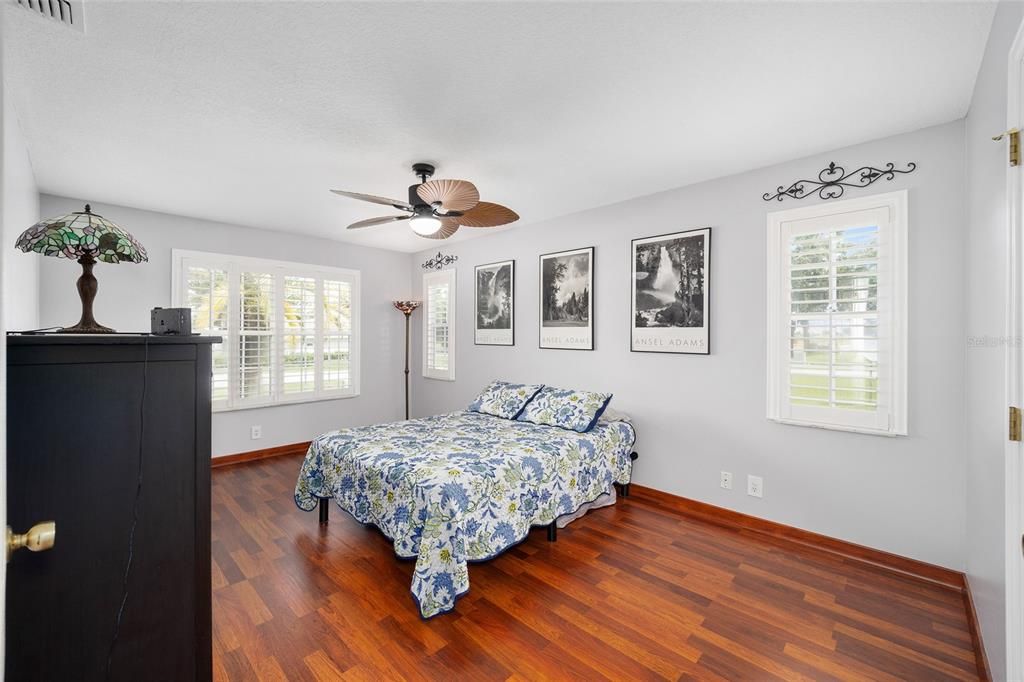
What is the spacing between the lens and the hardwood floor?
6.10ft

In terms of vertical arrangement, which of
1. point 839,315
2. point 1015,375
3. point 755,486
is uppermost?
point 839,315

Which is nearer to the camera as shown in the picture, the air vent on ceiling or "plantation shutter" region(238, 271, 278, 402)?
the air vent on ceiling

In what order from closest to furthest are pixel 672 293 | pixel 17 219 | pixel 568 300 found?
pixel 17 219
pixel 672 293
pixel 568 300

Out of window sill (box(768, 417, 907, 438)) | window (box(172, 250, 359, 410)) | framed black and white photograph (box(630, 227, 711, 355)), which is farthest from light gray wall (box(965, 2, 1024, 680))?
window (box(172, 250, 359, 410))

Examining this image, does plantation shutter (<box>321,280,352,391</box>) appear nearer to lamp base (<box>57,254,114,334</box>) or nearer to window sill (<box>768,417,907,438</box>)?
lamp base (<box>57,254,114,334</box>)

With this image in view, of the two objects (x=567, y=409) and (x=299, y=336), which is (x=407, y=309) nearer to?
(x=299, y=336)

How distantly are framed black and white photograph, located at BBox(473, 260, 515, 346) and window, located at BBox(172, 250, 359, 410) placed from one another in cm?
160

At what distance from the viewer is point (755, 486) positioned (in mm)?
3111

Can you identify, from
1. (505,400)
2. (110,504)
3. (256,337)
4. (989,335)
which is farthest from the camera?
(256,337)

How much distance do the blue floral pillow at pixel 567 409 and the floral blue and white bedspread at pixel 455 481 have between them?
9cm

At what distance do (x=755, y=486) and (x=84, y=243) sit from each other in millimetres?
3696

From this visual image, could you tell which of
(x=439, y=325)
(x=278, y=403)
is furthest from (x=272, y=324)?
(x=439, y=325)

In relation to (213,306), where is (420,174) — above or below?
above

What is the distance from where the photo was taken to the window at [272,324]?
4434mm
